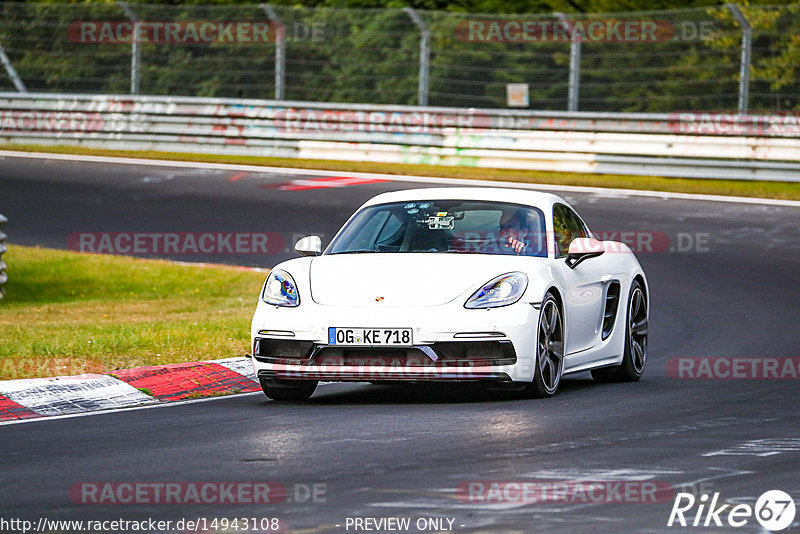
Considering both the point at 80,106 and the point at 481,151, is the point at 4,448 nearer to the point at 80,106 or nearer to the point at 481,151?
the point at 481,151

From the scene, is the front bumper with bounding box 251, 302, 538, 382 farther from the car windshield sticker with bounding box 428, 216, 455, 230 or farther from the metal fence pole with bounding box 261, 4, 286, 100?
the metal fence pole with bounding box 261, 4, 286, 100

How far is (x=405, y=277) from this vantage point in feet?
28.0

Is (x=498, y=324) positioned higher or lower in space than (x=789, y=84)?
lower

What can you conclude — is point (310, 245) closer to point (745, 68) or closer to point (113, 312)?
point (113, 312)

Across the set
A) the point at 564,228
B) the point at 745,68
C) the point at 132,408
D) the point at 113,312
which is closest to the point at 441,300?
the point at 564,228

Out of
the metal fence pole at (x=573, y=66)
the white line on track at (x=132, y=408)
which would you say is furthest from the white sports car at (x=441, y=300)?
the metal fence pole at (x=573, y=66)

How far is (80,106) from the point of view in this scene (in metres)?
27.6

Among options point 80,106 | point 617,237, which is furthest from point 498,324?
point 80,106

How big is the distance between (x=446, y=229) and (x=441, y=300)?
3.40ft

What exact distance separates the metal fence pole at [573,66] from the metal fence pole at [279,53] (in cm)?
505

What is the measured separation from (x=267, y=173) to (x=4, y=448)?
58.4 feet

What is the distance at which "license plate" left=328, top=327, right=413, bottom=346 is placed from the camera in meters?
8.27

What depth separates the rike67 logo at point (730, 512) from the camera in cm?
538

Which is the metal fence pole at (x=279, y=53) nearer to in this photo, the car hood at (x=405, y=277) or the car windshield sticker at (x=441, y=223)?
the car windshield sticker at (x=441, y=223)
